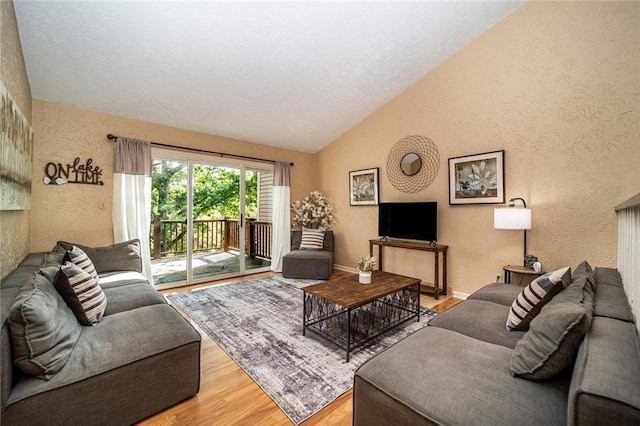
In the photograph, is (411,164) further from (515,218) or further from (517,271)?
(517,271)

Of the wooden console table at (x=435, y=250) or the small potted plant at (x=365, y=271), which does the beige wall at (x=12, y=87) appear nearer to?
the small potted plant at (x=365, y=271)

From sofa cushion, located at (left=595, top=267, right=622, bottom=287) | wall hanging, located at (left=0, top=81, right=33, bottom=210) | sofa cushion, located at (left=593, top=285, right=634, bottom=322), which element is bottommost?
sofa cushion, located at (left=593, top=285, right=634, bottom=322)

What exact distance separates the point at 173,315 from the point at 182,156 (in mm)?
2866

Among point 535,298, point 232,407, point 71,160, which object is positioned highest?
point 71,160

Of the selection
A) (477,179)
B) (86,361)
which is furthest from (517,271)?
(86,361)

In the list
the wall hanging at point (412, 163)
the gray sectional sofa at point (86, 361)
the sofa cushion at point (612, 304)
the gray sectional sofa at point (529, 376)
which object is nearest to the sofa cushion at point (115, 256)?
the gray sectional sofa at point (86, 361)

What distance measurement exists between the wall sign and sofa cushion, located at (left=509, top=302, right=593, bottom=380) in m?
4.47

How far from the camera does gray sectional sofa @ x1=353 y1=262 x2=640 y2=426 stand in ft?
2.53

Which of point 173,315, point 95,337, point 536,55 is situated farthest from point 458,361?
point 536,55

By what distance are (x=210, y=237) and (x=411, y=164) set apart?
11.7 feet

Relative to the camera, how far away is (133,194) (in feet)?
11.6

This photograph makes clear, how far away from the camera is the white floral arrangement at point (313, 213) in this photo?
5250 millimetres

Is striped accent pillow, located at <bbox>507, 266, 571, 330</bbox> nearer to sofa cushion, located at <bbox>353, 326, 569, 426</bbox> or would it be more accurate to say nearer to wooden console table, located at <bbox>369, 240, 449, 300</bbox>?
sofa cushion, located at <bbox>353, 326, 569, 426</bbox>

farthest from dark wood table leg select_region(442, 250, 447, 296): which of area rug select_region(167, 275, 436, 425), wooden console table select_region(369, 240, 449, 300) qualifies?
area rug select_region(167, 275, 436, 425)
